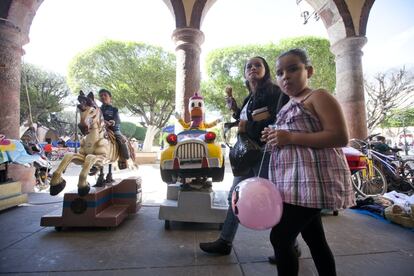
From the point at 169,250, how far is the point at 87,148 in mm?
1692

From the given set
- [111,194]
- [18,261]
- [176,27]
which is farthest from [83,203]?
[176,27]

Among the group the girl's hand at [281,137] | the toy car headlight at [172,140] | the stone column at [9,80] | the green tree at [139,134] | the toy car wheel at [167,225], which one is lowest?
the toy car wheel at [167,225]

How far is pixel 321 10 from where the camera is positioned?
6.89 meters

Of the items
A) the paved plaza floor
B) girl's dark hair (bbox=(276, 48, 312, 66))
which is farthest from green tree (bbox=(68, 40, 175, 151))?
girl's dark hair (bbox=(276, 48, 312, 66))

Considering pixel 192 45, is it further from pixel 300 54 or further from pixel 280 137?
pixel 280 137

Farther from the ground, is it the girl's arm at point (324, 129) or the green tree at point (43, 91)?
the green tree at point (43, 91)

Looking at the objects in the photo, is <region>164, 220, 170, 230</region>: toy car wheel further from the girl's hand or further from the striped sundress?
the girl's hand

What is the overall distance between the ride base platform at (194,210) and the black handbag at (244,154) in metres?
0.99

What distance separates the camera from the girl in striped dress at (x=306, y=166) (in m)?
1.23

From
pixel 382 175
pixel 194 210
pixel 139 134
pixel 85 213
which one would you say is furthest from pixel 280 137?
pixel 139 134

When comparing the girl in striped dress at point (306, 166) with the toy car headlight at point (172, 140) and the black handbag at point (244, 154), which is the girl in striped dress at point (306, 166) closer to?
the black handbag at point (244, 154)

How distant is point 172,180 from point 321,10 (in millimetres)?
6641

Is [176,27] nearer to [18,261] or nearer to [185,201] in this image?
[185,201]

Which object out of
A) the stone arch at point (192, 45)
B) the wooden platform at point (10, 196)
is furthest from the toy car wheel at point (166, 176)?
the wooden platform at point (10, 196)
